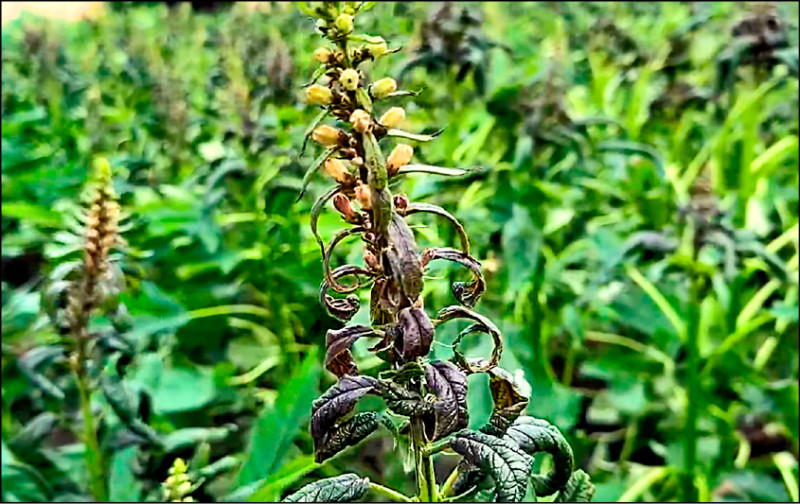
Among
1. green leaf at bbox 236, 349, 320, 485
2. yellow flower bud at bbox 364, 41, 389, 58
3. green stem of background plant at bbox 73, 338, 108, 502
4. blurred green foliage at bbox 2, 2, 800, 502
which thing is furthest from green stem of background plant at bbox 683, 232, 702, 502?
yellow flower bud at bbox 364, 41, 389, 58

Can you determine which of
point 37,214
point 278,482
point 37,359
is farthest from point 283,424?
point 37,214

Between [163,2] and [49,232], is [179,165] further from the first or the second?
[163,2]

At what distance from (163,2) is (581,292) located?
2814 mm

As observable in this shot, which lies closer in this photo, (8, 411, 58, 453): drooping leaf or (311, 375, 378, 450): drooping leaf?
(311, 375, 378, 450): drooping leaf

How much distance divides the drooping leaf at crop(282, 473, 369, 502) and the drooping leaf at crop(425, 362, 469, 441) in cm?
7

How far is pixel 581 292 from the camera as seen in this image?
6.27 ft

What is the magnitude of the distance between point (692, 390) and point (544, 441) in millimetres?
1024

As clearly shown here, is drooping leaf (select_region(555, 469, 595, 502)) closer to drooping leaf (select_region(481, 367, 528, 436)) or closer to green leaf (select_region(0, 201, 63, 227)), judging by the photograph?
drooping leaf (select_region(481, 367, 528, 436))

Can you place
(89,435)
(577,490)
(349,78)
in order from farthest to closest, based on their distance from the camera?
(89,435), (577,490), (349,78)

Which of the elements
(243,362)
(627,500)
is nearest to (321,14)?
(627,500)

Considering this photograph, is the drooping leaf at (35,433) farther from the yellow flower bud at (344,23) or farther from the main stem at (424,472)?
the yellow flower bud at (344,23)

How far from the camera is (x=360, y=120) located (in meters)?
0.47

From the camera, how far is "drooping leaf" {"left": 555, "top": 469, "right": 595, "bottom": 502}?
671 millimetres

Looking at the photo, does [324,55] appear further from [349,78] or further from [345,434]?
[345,434]
